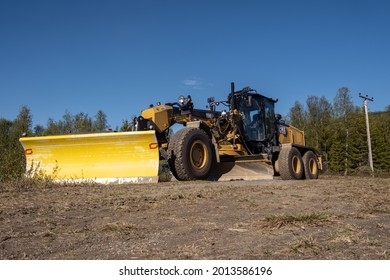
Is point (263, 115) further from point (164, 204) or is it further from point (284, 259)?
point (284, 259)

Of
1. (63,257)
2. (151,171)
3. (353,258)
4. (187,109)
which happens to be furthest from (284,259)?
(187,109)

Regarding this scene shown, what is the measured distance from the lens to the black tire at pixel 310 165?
1251cm

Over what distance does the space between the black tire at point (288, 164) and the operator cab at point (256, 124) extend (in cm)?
78

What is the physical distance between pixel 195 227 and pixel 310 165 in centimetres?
1064

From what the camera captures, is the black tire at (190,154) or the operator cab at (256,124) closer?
the black tire at (190,154)

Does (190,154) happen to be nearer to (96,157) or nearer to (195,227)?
(96,157)

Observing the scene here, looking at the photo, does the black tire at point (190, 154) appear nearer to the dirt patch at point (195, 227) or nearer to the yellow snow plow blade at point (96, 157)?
the yellow snow plow blade at point (96, 157)

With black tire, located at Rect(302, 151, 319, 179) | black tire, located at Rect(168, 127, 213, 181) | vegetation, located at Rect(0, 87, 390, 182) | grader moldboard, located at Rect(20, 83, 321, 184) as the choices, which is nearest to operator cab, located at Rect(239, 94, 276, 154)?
grader moldboard, located at Rect(20, 83, 321, 184)

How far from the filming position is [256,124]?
1167cm

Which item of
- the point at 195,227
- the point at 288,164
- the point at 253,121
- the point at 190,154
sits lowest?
the point at 195,227

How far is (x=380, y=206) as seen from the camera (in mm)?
4527

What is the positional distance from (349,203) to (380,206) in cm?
41

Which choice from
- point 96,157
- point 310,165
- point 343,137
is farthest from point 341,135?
point 96,157

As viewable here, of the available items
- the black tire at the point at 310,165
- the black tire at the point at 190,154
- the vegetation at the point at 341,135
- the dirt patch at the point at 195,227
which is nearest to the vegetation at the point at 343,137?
the vegetation at the point at 341,135
